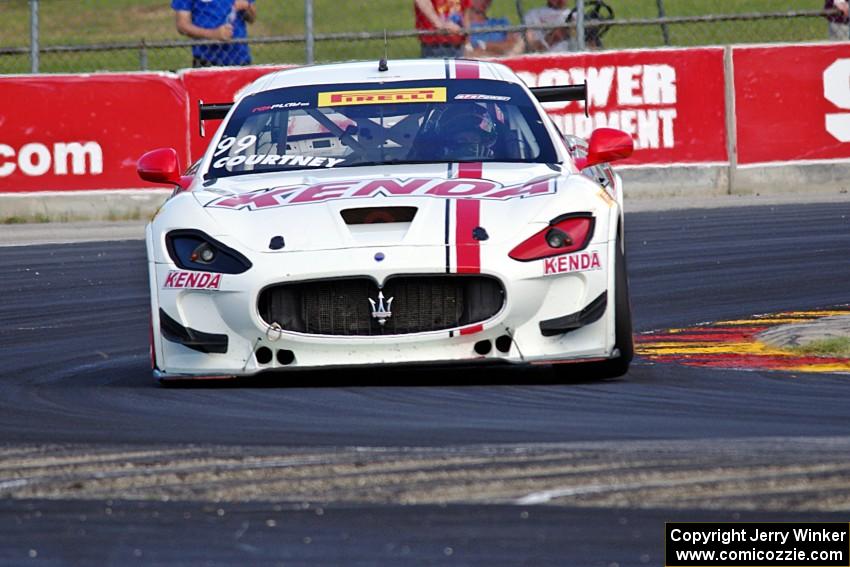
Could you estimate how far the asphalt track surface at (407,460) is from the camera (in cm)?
436

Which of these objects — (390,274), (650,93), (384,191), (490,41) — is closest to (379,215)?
(384,191)

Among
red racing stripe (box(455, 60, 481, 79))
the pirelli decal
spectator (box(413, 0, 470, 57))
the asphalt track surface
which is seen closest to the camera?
the asphalt track surface

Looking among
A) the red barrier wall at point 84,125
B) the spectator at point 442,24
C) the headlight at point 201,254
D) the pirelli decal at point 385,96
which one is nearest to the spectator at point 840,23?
the spectator at point 442,24

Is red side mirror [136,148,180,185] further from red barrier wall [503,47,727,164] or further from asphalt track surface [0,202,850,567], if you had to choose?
red barrier wall [503,47,727,164]

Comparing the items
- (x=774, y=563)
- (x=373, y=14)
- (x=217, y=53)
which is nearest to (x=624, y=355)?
(x=774, y=563)

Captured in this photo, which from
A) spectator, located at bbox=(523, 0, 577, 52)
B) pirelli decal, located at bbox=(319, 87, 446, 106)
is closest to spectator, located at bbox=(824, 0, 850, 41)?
spectator, located at bbox=(523, 0, 577, 52)

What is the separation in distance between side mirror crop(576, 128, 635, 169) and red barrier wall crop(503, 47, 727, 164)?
8434mm

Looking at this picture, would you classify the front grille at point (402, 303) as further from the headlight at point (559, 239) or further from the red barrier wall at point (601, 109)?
the red barrier wall at point (601, 109)

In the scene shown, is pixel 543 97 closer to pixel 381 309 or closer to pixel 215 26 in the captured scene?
pixel 381 309

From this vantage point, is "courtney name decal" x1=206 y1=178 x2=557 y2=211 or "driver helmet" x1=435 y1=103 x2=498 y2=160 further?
"driver helmet" x1=435 y1=103 x2=498 y2=160

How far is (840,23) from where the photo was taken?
17.2 m

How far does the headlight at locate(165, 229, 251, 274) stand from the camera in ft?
22.2

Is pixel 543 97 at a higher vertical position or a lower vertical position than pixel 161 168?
higher

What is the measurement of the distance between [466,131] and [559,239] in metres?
1.30
